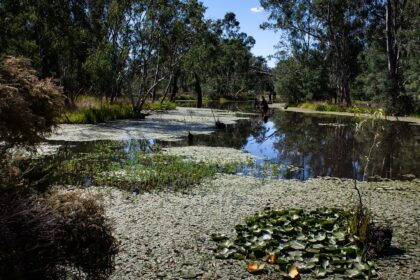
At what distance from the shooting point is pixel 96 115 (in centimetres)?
2658

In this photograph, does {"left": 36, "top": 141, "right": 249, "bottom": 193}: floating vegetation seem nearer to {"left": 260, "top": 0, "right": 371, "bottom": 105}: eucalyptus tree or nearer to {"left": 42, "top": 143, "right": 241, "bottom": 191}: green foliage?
{"left": 42, "top": 143, "right": 241, "bottom": 191}: green foliage

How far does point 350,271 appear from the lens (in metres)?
5.76

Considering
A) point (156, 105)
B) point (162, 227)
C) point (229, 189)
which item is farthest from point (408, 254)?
point (156, 105)

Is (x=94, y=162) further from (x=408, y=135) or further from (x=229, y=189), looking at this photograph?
(x=408, y=135)

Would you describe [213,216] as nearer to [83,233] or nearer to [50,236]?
[83,233]

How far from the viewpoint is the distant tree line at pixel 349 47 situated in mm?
38656

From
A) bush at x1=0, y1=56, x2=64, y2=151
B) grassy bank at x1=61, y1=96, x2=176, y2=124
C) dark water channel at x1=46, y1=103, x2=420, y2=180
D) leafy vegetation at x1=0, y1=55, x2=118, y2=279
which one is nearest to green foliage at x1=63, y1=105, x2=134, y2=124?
grassy bank at x1=61, y1=96, x2=176, y2=124

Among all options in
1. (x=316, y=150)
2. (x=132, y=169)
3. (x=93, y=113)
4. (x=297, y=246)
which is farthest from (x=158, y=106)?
(x=297, y=246)

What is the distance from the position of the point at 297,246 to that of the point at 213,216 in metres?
2.15

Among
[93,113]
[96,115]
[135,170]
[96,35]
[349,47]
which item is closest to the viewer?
[135,170]

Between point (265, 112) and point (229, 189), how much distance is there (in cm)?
3076

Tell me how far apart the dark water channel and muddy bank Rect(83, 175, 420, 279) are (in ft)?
5.18

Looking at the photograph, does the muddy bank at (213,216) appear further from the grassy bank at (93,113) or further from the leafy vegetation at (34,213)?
the grassy bank at (93,113)

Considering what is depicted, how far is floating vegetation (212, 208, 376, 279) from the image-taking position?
231 inches
